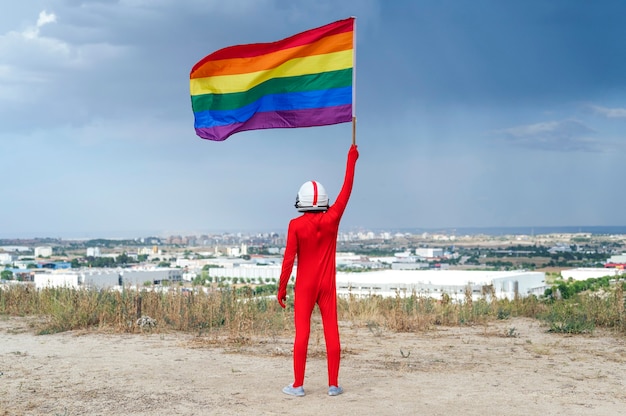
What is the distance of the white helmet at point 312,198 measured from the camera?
8.50 metres

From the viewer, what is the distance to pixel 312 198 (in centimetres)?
849

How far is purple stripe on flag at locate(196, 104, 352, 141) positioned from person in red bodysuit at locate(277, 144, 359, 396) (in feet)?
5.21

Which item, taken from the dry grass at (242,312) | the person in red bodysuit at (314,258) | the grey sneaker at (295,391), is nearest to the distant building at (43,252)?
the dry grass at (242,312)

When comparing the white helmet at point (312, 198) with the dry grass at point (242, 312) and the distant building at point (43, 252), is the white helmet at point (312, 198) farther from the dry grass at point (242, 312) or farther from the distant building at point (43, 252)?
the distant building at point (43, 252)

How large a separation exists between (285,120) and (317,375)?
353 cm

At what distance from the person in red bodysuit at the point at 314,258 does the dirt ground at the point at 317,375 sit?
77 cm

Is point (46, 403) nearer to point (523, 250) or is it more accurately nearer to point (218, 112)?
point (218, 112)

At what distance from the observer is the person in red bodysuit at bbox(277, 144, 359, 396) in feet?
27.8

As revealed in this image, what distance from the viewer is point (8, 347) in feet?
42.4

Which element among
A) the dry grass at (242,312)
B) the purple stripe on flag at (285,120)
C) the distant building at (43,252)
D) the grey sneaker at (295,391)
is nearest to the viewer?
the grey sneaker at (295,391)

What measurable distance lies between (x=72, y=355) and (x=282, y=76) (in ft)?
18.1

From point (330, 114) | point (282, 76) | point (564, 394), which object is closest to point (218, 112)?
point (282, 76)

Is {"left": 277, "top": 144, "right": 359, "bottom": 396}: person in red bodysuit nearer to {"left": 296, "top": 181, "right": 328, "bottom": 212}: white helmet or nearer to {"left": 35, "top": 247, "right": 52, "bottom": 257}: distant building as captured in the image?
{"left": 296, "top": 181, "right": 328, "bottom": 212}: white helmet

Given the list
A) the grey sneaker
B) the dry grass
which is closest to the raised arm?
the grey sneaker
